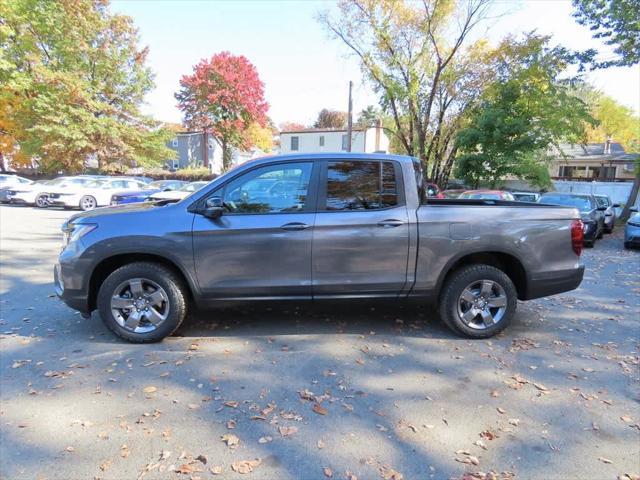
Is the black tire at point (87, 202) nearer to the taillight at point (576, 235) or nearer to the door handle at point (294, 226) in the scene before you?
the door handle at point (294, 226)

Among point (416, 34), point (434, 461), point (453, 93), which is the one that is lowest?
point (434, 461)

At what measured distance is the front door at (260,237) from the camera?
163 inches

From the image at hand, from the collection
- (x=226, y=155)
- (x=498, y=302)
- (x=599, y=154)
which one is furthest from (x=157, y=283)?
(x=226, y=155)

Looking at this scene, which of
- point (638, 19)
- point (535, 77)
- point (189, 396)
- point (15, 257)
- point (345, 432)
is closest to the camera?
point (345, 432)

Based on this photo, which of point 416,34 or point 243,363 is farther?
point 416,34

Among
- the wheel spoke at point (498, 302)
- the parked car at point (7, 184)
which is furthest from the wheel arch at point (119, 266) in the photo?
the parked car at point (7, 184)

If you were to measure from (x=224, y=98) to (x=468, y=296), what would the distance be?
43067mm

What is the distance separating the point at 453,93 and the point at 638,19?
9330 millimetres

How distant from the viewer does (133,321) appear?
4.23m

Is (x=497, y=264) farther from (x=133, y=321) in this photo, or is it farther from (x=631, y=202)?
(x=631, y=202)

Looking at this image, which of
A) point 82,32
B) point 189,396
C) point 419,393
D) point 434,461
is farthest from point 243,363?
point 82,32

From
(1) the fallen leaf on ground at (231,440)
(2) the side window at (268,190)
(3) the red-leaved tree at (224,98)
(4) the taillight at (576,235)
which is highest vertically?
(3) the red-leaved tree at (224,98)

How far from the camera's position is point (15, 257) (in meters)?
8.20

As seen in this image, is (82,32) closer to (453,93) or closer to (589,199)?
(453,93)
